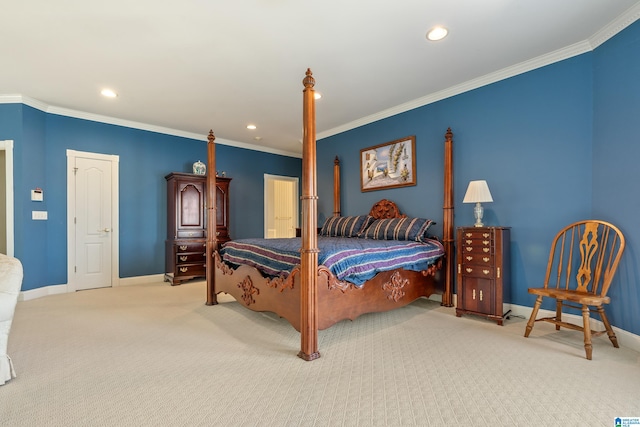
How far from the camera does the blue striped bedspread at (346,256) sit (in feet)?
8.40

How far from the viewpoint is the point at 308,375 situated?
196 centimetres

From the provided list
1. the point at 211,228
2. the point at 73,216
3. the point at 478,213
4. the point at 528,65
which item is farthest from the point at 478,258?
the point at 73,216

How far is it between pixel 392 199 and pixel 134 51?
3.47m

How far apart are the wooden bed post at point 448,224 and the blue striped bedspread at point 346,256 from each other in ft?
0.41

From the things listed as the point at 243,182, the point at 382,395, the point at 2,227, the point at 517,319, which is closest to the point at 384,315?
the point at 517,319

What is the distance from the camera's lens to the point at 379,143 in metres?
4.65

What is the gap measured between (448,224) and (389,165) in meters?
1.29

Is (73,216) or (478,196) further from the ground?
(478,196)

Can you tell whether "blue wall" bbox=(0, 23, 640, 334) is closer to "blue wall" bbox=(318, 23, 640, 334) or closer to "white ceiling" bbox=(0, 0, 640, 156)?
"blue wall" bbox=(318, 23, 640, 334)

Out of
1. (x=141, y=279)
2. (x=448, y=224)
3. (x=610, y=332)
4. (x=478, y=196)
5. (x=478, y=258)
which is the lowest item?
(x=141, y=279)

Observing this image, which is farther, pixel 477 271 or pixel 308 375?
pixel 477 271

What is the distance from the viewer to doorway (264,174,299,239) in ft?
21.5

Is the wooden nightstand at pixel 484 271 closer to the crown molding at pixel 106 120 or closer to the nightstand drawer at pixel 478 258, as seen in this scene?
the nightstand drawer at pixel 478 258

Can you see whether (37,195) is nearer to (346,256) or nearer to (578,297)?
(346,256)
